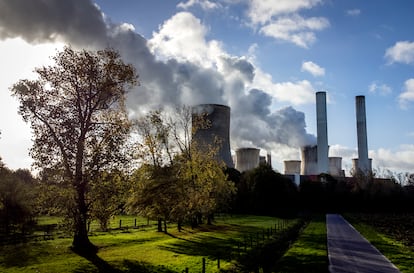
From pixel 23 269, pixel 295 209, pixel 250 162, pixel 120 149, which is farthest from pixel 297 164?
pixel 23 269

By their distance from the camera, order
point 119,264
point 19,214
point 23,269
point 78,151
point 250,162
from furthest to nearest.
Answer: point 250,162, point 19,214, point 78,151, point 119,264, point 23,269

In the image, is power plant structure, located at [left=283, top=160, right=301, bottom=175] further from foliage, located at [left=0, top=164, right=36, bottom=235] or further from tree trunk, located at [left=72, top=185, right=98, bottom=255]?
tree trunk, located at [left=72, top=185, right=98, bottom=255]

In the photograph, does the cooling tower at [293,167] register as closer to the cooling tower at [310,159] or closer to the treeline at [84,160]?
the cooling tower at [310,159]

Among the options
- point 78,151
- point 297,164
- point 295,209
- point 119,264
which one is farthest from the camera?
point 297,164

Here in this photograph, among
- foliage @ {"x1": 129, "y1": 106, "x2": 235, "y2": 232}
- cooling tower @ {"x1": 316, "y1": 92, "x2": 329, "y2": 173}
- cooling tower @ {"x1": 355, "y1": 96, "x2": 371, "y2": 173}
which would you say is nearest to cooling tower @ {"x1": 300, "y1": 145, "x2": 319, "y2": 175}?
cooling tower @ {"x1": 316, "y1": 92, "x2": 329, "y2": 173}

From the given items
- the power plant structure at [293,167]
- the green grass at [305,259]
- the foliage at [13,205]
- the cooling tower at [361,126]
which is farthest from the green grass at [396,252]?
the power plant structure at [293,167]

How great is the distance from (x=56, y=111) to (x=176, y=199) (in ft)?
41.2

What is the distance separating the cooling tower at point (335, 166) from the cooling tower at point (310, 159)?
1193 centimetres

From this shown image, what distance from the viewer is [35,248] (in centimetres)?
2356

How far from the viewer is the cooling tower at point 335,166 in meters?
101

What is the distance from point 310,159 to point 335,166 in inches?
552

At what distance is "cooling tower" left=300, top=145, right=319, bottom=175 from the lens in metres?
89.5

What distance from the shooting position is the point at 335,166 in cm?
10175

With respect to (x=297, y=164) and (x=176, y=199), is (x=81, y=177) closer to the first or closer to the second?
(x=176, y=199)
